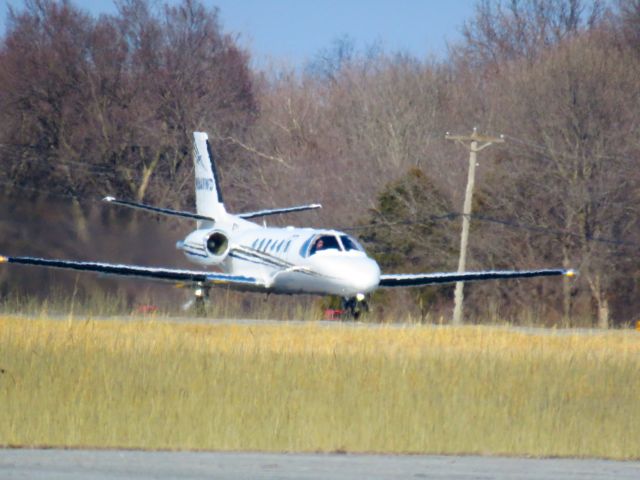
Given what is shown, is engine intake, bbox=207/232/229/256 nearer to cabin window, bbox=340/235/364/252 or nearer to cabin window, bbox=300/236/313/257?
cabin window, bbox=300/236/313/257

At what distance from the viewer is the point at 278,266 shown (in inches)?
1244

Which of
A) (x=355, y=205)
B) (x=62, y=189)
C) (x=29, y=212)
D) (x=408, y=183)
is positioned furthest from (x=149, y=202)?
(x=29, y=212)

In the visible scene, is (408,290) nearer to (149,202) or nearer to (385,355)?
(149,202)

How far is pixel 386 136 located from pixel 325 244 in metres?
29.1

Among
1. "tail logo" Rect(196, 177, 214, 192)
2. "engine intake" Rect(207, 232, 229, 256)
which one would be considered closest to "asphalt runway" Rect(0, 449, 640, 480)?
"engine intake" Rect(207, 232, 229, 256)

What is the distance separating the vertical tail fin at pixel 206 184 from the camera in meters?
38.1

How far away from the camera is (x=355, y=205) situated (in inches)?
2112

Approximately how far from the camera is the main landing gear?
29780mm

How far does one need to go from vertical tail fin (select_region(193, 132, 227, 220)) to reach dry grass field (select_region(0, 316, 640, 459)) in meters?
18.0

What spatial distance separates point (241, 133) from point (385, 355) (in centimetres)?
4901

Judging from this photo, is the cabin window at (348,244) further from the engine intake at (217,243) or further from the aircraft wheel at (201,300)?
the engine intake at (217,243)

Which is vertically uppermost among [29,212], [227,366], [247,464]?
[29,212]

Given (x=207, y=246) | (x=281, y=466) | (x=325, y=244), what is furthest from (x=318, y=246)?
(x=281, y=466)

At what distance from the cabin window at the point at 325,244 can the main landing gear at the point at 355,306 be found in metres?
1.16
